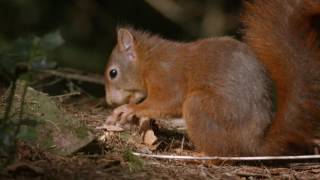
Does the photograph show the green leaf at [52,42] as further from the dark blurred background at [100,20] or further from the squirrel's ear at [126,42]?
the dark blurred background at [100,20]

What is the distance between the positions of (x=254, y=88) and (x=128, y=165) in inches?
32.5

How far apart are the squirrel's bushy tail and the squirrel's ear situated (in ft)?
2.90

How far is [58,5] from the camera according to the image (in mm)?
7652

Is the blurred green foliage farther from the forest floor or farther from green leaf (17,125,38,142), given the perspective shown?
the forest floor

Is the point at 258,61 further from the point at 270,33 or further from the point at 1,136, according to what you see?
the point at 1,136

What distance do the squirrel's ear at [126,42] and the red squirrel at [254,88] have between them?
1.41 feet

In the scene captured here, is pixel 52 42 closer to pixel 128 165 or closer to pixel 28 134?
pixel 28 134

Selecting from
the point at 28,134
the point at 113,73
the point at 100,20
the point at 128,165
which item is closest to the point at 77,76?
the point at 113,73

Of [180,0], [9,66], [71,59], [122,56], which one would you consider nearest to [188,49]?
[122,56]

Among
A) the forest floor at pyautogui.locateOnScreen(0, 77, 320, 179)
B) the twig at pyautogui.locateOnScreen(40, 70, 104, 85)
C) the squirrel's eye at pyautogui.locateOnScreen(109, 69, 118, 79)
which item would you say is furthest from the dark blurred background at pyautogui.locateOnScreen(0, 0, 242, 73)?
the forest floor at pyautogui.locateOnScreen(0, 77, 320, 179)

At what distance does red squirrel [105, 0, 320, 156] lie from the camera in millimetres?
3916

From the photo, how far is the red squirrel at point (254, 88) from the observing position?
154 inches

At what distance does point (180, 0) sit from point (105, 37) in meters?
0.89

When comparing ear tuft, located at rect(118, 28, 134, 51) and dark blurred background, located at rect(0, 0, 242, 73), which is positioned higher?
dark blurred background, located at rect(0, 0, 242, 73)
